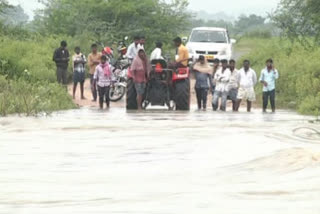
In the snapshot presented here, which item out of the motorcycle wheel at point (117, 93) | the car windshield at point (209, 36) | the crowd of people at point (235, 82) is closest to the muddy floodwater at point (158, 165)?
the crowd of people at point (235, 82)

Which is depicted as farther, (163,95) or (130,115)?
(163,95)

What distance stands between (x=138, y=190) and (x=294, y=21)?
23.0m

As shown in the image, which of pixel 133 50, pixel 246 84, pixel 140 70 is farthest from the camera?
pixel 133 50

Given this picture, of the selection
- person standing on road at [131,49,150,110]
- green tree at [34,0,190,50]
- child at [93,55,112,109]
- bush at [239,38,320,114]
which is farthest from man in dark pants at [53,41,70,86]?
green tree at [34,0,190,50]

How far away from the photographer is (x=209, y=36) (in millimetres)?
32781

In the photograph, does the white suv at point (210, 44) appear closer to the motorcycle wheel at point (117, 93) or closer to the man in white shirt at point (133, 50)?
the motorcycle wheel at point (117, 93)

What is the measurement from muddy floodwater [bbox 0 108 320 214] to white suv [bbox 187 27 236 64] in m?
13.7

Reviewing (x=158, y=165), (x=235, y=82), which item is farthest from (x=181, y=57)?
(x=158, y=165)

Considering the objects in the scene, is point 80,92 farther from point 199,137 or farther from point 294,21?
point 199,137

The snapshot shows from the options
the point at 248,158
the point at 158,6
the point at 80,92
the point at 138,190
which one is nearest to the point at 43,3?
the point at 158,6

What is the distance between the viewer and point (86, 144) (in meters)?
13.3

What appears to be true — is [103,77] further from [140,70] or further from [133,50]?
[133,50]

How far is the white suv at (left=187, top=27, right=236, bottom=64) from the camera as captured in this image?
31356 mm

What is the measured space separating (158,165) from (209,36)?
21821 mm
